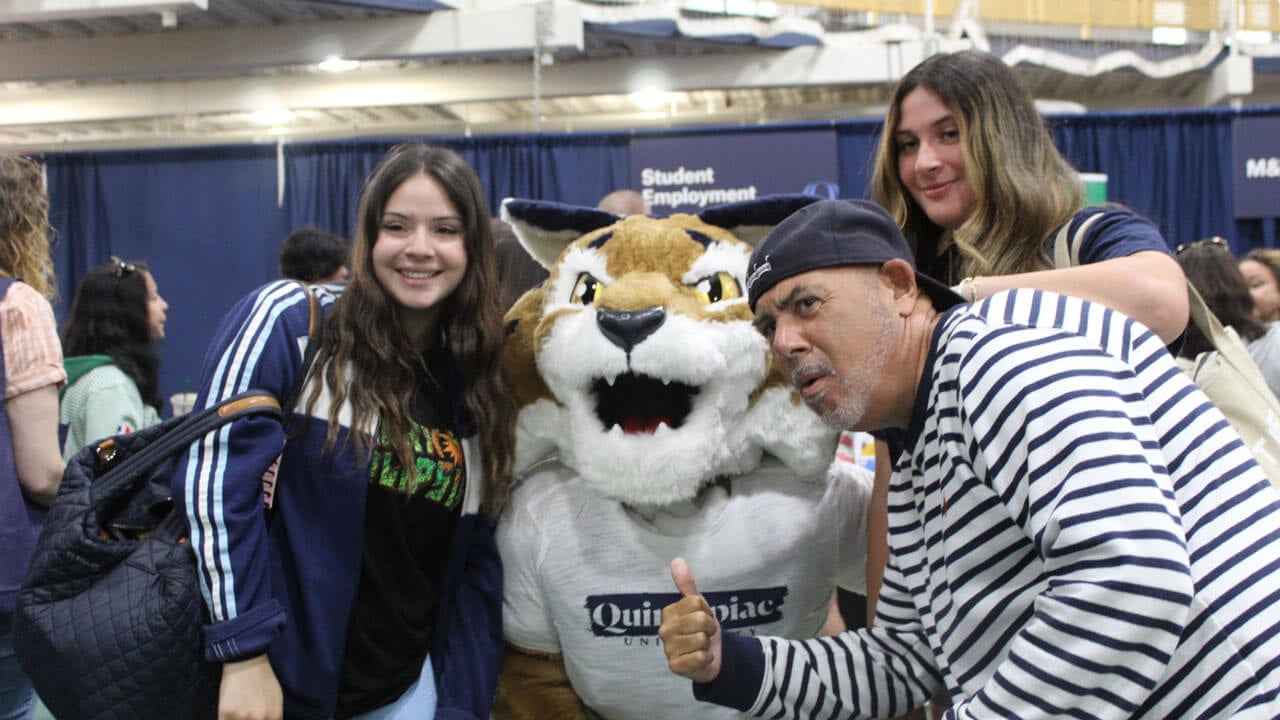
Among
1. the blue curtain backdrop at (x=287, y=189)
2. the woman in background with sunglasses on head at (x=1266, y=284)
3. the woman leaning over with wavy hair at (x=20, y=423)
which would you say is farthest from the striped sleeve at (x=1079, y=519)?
the blue curtain backdrop at (x=287, y=189)

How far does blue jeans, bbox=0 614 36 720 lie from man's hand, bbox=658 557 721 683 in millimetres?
1368

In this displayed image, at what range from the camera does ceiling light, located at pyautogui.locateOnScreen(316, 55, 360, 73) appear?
729 cm

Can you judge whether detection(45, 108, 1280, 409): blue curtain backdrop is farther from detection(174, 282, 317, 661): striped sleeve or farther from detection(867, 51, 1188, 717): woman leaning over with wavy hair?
detection(174, 282, 317, 661): striped sleeve

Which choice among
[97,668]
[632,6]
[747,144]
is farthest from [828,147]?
[97,668]

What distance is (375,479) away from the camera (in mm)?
1568

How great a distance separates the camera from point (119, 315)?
3035 millimetres

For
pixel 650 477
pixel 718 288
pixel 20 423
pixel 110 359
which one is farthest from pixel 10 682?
pixel 718 288

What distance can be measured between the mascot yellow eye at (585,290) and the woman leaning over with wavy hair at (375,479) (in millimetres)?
154

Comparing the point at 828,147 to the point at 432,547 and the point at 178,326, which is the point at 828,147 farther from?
the point at 432,547

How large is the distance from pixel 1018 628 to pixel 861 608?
1.38 m

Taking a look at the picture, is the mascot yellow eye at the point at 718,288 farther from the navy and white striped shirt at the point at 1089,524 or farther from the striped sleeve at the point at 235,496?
the striped sleeve at the point at 235,496

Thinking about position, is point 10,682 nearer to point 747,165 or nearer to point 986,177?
point 986,177

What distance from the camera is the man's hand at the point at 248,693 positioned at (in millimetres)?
1383

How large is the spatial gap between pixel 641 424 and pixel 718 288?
30 cm
